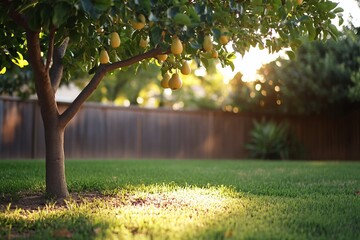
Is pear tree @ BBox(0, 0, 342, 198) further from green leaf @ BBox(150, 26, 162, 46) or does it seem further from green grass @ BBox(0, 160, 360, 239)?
green grass @ BBox(0, 160, 360, 239)

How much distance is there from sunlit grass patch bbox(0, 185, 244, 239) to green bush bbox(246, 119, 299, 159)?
10434 mm

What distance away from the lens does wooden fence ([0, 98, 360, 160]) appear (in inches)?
488

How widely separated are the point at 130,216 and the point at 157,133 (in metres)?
11.5

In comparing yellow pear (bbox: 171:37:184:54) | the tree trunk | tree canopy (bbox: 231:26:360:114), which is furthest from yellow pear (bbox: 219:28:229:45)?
tree canopy (bbox: 231:26:360:114)

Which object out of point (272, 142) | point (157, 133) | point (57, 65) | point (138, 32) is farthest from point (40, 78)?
point (272, 142)

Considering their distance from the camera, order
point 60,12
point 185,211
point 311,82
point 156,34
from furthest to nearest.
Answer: point 311,82 < point 185,211 < point 156,34 < point 60,12

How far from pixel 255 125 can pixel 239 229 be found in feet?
41.9

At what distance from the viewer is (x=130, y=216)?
3.74 m

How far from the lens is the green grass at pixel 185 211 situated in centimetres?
328

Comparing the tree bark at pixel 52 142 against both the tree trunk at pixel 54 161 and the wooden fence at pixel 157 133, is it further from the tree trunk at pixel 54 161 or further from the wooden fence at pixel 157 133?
the wooden fence at pixel 157 133

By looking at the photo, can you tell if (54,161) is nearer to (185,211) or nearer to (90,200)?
(90,200)

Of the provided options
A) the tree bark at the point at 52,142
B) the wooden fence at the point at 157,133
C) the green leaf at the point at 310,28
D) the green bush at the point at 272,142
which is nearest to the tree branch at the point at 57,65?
the tree bark at the point at 52,142

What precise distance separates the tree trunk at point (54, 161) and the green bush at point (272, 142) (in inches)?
449

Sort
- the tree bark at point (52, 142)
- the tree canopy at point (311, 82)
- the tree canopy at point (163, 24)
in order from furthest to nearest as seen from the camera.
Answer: the tree canopy at point (311, 82) → the tree bark at point (52, 142) → the tree canopy at point (163, 24)
